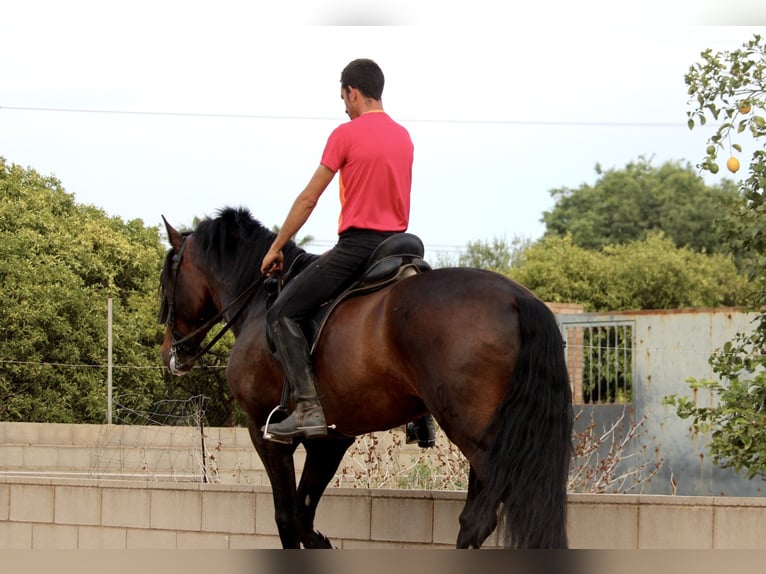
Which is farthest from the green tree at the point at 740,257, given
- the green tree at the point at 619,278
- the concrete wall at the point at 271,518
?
the green tree at the point at 619,278

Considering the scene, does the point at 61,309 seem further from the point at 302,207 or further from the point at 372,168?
the point at 372,168

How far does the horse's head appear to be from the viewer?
852 centimetres

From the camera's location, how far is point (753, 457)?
8.31 meters

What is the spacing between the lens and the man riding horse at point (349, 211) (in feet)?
22.2

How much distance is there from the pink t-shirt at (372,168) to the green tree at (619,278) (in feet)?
106

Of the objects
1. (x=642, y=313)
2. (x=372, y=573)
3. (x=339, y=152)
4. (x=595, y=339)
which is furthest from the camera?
(x=595, y=339)

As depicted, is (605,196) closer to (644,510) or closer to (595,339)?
(595,339)

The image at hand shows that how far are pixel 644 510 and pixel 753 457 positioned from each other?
1.49 meters

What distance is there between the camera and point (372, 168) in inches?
270

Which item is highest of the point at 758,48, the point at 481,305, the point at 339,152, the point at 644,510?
the point at 758,48

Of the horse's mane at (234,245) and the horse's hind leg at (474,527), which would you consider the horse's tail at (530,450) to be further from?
the horse's mane at (234,245)

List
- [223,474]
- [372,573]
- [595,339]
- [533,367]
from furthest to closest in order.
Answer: [595,339]
[223,474]
[533,367]
[372,573]

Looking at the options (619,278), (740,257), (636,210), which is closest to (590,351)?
(740,257)

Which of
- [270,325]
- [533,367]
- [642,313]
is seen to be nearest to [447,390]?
[533,367]
